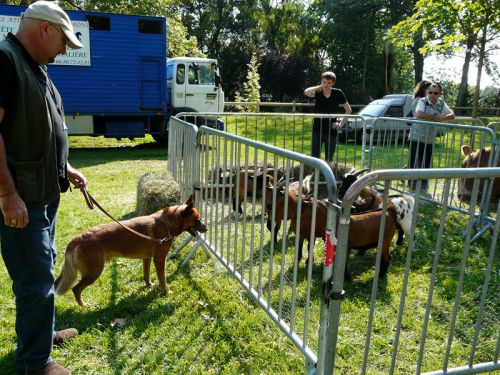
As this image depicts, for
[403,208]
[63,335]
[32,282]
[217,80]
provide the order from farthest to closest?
[217,80] → [403,208] → [63,335] → [32,282]

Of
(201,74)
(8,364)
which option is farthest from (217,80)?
(8,364)

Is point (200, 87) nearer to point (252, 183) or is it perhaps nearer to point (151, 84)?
point (151, 84)

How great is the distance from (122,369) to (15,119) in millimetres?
1724

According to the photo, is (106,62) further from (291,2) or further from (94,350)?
(291,2)

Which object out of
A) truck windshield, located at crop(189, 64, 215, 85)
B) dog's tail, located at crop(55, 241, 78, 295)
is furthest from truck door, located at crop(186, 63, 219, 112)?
dog's tail, located at crop(55, 241, 78, 295)

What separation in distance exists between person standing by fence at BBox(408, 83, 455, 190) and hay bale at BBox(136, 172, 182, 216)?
154 inches

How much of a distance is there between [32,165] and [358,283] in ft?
9.91

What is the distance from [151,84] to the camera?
13789 mm

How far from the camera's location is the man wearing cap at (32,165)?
2.26 meters

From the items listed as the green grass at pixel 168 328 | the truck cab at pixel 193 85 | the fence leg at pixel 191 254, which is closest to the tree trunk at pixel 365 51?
the truck cab at pixel 193 85

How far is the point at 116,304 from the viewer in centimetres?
371

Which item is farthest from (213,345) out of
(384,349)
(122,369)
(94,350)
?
(384,349)

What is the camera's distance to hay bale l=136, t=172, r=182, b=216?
18.1 ft

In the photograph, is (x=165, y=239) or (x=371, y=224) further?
(x=371, y=224)
